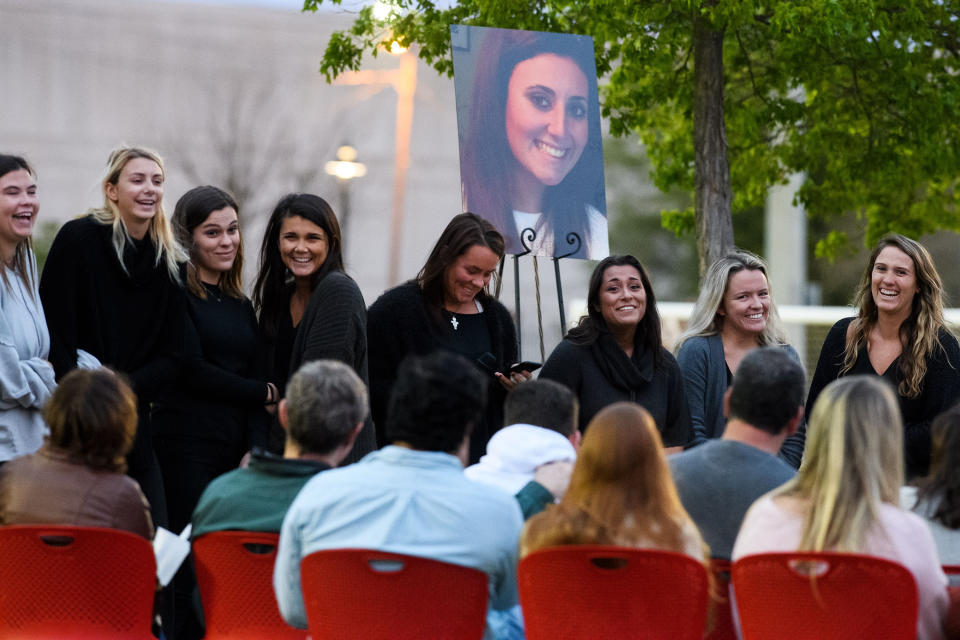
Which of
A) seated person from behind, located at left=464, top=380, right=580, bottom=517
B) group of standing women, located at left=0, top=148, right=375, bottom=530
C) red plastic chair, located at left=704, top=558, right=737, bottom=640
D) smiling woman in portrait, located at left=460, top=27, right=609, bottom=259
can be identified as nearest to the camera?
red plastic chair, located at left=704, top=558, right=737, bottom=640

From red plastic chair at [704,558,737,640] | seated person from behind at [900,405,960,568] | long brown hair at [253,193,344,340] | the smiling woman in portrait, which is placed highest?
the smiling woman in portrait

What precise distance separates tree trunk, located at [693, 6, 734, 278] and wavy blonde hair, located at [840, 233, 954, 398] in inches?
108

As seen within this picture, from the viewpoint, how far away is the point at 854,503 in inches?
126

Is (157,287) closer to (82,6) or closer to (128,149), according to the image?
(128,149)

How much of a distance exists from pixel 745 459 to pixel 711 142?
5.52 m

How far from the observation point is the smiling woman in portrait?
22.2 ft

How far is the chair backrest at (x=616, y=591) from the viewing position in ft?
10.3

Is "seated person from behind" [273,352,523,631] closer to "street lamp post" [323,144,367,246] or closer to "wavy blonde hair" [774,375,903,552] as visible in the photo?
"wavy blonde hair" [774,375,903,552]

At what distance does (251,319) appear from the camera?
5629mm

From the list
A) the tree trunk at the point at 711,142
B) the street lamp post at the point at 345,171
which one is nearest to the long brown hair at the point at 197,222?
the tree trunk at the point at 711,142

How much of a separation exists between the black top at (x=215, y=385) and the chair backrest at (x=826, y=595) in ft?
8.88

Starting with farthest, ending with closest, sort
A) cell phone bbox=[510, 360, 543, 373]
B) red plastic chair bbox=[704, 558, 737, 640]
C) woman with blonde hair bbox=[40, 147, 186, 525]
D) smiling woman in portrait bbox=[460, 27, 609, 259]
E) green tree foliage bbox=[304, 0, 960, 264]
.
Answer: green tree foliage bbox=[304, 0, 960, 264] → smiling woman in portrait bbox=[460, 27, 609, 259] → cell phone bbox=[510, 360, 543, 373] → woman with blonde hair bbox=[40, 147, 186, 525] → red plastic chair bbox=[704, 558, 737, 640]

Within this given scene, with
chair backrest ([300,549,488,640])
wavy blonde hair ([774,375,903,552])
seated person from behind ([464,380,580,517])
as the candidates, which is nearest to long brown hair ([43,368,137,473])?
chair backrest ([300,549,488,640])

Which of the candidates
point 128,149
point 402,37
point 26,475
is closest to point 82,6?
point 402,37
